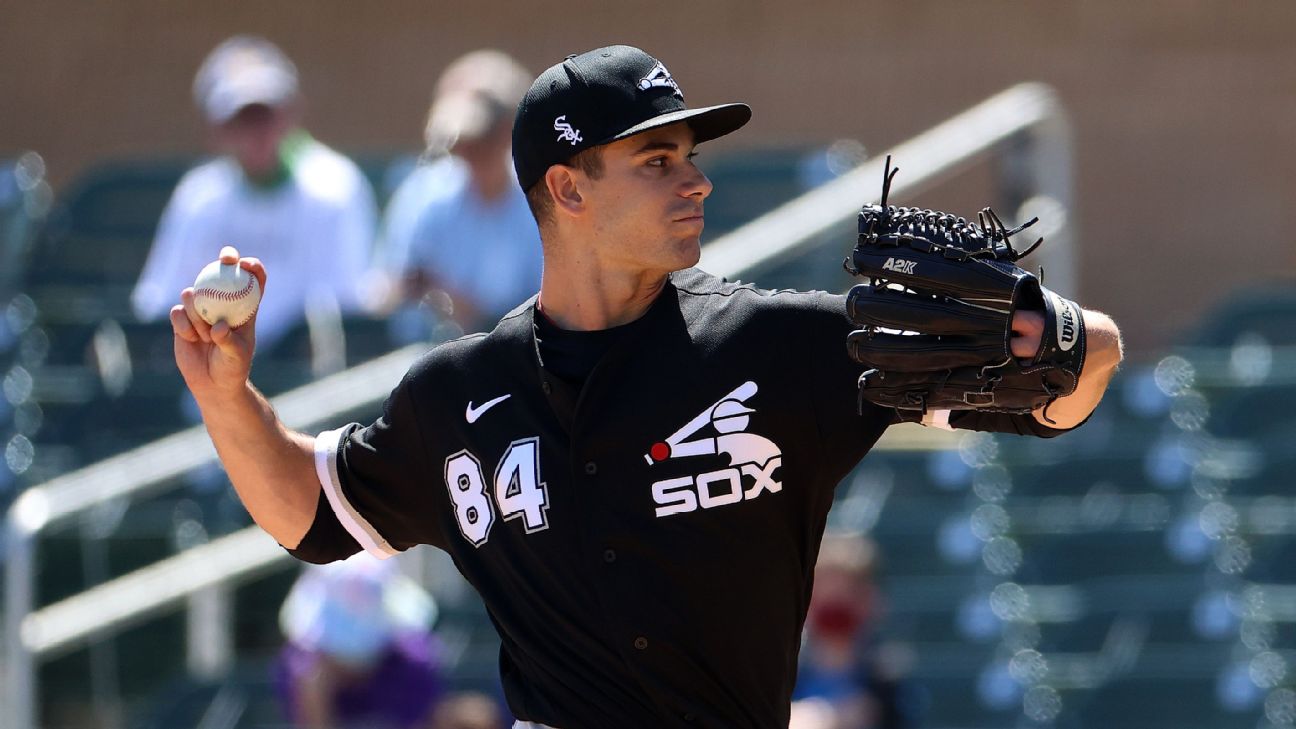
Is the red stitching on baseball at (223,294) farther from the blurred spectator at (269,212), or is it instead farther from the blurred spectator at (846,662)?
the blurred spectator at (269,212)

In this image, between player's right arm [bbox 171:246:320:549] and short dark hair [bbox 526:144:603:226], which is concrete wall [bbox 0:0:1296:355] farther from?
player's right arm [bbox 171:246:320:549]

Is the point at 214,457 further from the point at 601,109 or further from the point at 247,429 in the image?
the point at 601,109

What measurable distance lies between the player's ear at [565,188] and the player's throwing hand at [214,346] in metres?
0.47

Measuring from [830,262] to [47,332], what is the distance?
8.81 ft

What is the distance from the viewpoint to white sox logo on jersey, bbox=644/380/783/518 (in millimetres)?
2707

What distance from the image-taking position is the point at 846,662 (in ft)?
14.9

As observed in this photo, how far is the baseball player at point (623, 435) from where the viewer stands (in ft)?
8.89

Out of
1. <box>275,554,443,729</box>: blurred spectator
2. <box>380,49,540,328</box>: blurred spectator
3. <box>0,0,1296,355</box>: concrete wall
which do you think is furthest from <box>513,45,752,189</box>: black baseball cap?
<box>0,0,1296,355</box>: concrete wall

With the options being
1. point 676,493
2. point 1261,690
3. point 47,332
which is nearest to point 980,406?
point 676,493

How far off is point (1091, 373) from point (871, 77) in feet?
18.0

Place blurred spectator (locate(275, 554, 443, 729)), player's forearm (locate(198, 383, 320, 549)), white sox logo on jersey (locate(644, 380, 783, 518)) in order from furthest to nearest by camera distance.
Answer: blurred spectator (locate(275, 554, 443, 729)), player's forearm (locate(198, 383, 320, 549)), white sox logo on jersey (locate(644, 380, 783, 518))

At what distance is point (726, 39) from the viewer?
7973 mm

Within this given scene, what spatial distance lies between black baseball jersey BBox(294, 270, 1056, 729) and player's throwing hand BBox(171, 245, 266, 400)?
0.38m

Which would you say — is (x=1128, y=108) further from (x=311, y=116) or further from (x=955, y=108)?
(x=311, y=116)
